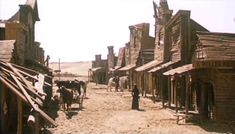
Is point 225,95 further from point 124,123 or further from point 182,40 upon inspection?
point 182,40

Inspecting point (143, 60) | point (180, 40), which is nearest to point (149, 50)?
point (143, 60)

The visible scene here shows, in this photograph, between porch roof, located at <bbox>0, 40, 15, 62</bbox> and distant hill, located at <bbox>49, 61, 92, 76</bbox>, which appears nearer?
porch roof, located at <bbox>0, 40, 15, 62</bbox>

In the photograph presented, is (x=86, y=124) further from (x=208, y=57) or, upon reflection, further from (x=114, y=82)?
(x=114, y=82)

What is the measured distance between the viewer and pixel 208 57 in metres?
18.8

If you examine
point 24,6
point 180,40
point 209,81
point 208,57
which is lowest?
point 209,81

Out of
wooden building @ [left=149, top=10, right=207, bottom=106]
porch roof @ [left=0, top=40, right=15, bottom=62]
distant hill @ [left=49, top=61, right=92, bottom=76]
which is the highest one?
distant hill @ [left=49, top=61, right=92, bottom=76]

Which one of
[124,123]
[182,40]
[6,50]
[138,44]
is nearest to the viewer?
[6,50]

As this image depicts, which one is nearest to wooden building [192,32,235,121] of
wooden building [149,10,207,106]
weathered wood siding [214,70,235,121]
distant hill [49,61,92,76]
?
weathered wood siding [214,70,235,121]

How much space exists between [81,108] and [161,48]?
10817 mm

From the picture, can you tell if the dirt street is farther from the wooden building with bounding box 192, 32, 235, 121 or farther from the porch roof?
the porch roof

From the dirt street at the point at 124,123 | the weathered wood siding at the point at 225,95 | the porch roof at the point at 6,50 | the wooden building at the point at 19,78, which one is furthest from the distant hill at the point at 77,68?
Answer: the porch roof at the point at 6,50

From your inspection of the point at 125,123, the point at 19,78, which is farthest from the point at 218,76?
the point at 19,78

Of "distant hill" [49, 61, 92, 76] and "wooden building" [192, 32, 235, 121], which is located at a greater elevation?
"distant hill" [49, 61, 92, 76]

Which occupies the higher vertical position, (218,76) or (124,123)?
(218,76)
